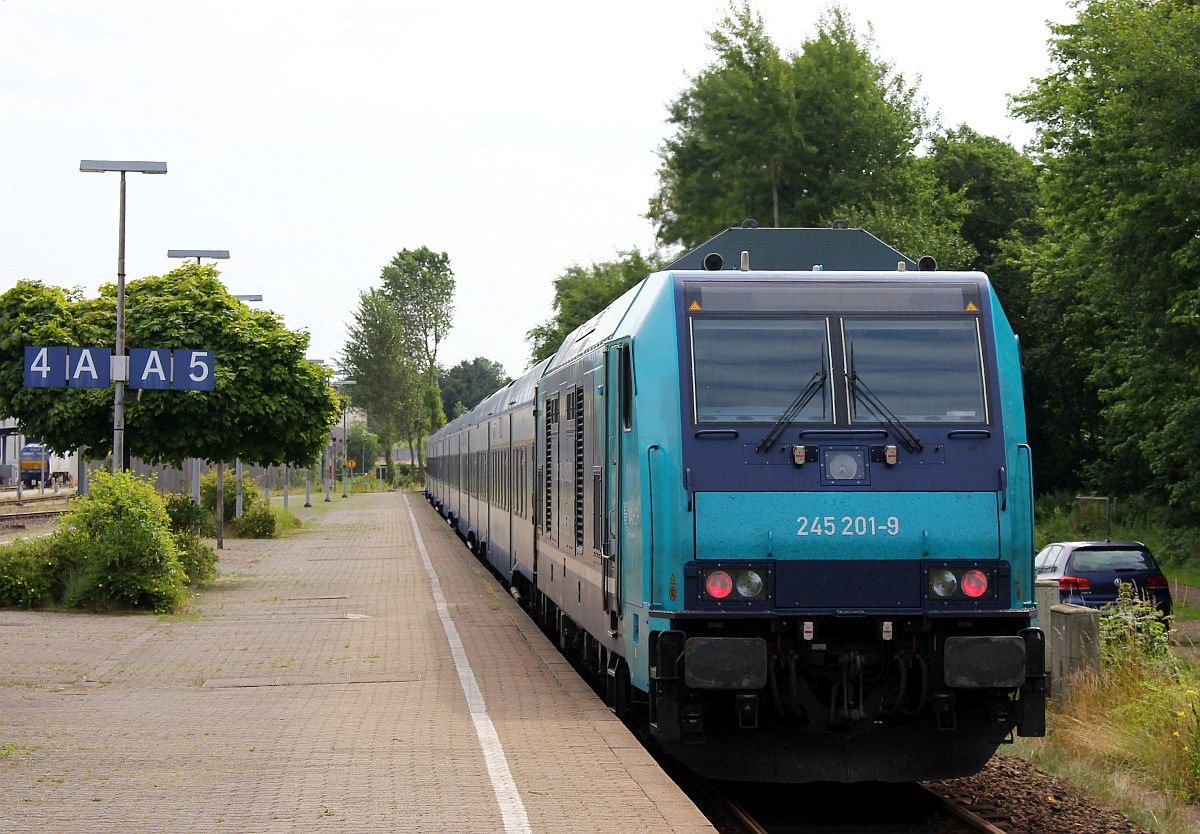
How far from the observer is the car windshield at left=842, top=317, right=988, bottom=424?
883 cm

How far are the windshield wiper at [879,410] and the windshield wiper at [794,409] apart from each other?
18 cm

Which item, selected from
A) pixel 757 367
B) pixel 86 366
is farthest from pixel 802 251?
pixel 86 366

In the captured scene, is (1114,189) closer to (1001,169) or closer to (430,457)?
(1001,169)

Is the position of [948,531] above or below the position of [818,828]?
above

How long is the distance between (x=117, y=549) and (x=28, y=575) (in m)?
1.34

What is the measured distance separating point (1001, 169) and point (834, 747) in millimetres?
45755

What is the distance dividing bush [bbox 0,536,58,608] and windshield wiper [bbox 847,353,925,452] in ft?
46.4

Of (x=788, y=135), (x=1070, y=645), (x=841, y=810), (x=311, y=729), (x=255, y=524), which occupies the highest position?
(x=788, y=135)

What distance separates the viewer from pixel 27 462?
82062mm

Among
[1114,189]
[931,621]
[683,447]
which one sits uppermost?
[1114,189]

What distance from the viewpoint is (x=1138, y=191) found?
27.8 m

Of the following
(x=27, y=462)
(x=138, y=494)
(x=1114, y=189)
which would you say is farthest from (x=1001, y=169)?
(x=27, y=462)

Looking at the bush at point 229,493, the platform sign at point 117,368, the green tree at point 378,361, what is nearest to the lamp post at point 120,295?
the platform sign at point 117,368

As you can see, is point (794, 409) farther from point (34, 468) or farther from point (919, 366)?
point (34, 468)
